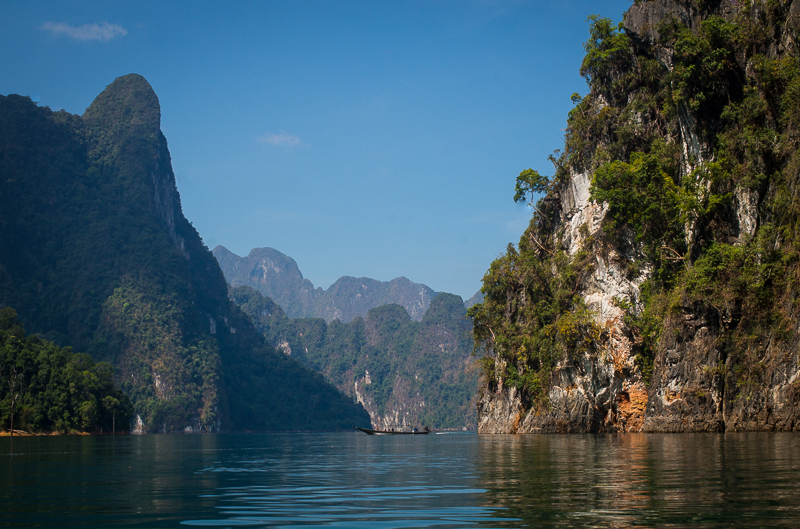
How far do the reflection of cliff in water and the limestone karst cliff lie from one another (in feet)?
52.3

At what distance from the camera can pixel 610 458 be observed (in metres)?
14.7

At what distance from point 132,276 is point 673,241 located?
12159 centimetres

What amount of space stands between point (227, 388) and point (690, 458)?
136263mm

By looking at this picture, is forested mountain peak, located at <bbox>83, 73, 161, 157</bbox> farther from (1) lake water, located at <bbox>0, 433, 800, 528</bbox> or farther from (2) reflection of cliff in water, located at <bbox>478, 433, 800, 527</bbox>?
(2) reflection of cliff in water, located at <bbox>478, 433, 800, 527</bbox>

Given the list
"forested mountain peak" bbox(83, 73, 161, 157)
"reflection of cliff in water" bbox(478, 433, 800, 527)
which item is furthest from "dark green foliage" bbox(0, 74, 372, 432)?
"reflection of cliff in water" bbox(478, 433, 800, 527)

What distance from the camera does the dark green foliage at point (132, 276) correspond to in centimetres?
11881

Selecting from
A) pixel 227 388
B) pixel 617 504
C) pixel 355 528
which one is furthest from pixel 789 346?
pixel 227 388

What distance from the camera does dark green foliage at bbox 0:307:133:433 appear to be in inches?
2495

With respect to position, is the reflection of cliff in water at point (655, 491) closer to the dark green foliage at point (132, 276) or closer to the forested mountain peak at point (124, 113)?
the dark green foliage at point (132, 276)

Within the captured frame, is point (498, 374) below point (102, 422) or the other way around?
the other way around

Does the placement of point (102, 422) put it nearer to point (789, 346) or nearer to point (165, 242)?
point (789, 346)

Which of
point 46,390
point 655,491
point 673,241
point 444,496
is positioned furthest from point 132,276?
point 655,491

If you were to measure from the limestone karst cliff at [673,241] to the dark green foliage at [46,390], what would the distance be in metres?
44.9

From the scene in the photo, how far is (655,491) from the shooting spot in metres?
7.97
